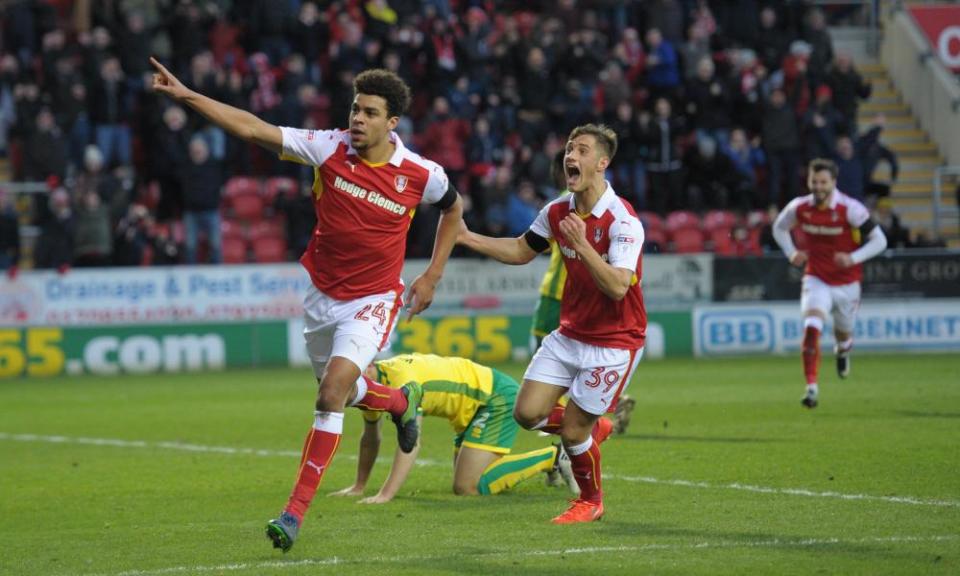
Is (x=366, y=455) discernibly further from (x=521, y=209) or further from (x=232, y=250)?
(x=232, y=250)

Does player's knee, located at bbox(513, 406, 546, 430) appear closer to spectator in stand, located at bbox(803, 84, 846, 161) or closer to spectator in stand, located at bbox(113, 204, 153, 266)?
spectator in stand, located at bbox(113, 204, 153, 266)

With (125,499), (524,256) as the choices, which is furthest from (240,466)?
(524,256)

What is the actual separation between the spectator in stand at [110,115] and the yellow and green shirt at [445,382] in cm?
1574

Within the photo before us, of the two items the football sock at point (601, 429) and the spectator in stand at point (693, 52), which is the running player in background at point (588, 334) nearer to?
the football sock at point (601, 429)

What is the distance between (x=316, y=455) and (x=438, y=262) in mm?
1513

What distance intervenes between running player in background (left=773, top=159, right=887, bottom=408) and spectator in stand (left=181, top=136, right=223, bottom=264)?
426 inches

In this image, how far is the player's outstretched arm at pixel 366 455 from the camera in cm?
1038

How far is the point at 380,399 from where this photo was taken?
9742mm

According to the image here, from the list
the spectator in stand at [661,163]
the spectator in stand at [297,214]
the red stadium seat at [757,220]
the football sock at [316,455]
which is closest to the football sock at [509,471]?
the football sock at [316,455]

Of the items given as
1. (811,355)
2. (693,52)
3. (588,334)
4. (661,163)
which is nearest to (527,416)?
(588,334)

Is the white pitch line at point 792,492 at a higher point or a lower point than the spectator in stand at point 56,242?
lower

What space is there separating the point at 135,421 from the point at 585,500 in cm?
892

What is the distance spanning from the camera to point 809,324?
16453 millimetres

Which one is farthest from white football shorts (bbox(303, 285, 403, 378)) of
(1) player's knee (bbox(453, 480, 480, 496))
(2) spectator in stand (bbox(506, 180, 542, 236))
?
(2) spectator in stand (bbox(506, 180, 542, 236))
